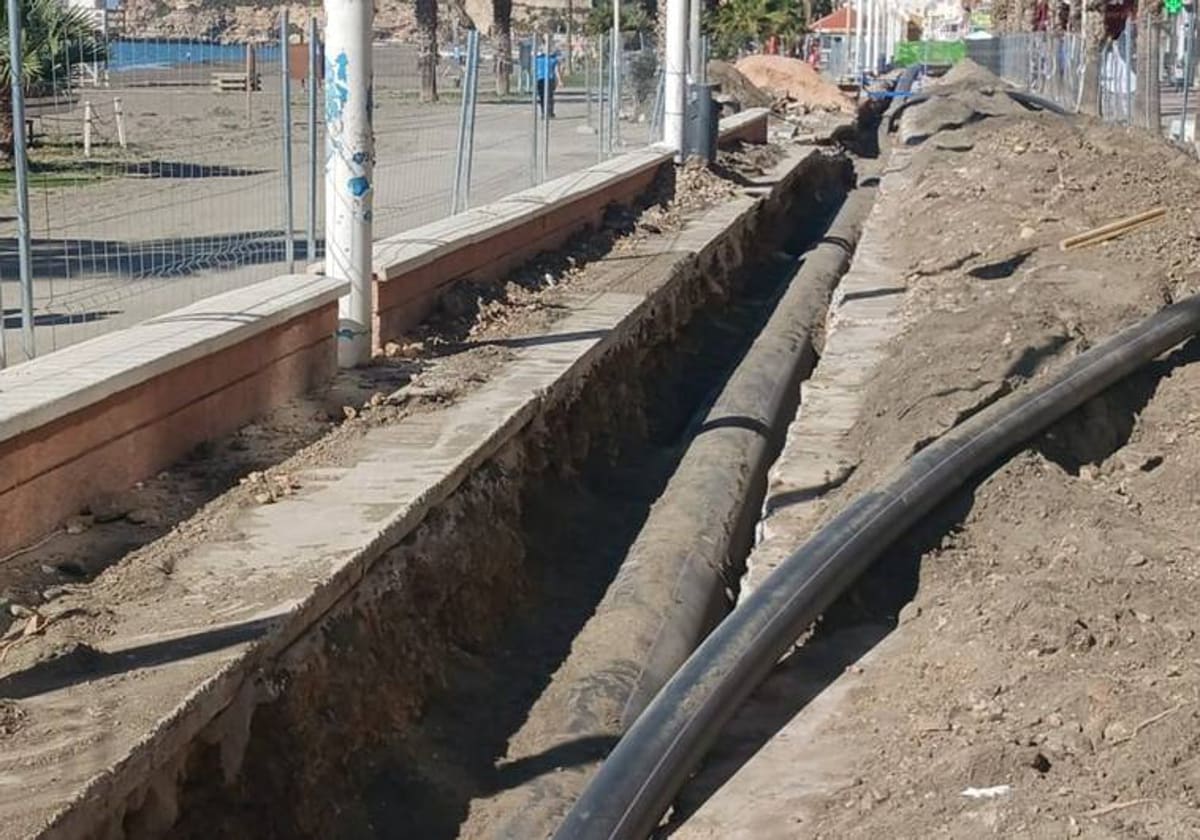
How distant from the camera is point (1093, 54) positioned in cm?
3419

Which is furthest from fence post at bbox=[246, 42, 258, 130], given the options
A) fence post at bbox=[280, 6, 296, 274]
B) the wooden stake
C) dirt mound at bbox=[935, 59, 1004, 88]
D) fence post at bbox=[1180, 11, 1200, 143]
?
dirt mound at bbox=[935, 59, 1004, 88]

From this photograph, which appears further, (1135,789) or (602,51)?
(602,51)

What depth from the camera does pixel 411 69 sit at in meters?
15.3

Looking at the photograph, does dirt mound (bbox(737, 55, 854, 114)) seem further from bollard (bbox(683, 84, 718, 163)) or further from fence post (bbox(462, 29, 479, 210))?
fence post (bbox(462, 29, 479, 210))

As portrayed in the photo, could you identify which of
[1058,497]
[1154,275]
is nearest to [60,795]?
[1058,497]

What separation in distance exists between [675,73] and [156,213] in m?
14.2

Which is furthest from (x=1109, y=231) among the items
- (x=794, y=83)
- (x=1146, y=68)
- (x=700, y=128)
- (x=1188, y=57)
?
(x=794, y=83)

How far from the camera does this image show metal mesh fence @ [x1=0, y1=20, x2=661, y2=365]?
8.14m

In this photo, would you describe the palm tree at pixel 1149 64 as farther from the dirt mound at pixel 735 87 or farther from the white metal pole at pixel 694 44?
the dirt mound at pixel 735 87

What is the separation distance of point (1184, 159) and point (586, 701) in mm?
16492

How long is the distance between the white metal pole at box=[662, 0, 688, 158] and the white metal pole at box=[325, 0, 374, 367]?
1227cm

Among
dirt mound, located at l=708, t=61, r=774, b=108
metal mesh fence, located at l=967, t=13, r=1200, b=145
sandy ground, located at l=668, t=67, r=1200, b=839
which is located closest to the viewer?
sandy ground, located at l=668, t=67, r=1200, b=839

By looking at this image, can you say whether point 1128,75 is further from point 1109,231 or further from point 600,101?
point 1109,231

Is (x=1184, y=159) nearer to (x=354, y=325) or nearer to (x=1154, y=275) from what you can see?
(x=1154, y=275)
